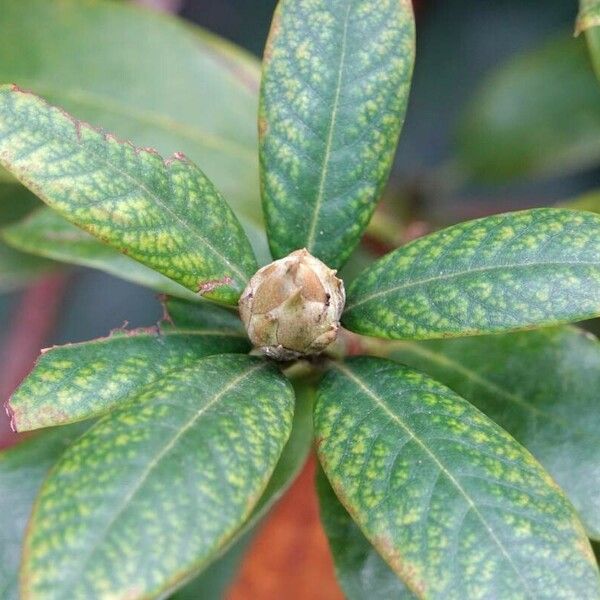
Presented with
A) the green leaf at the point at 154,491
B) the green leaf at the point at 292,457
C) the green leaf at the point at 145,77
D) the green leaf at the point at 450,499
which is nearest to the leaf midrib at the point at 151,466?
the green leaf at the point at 154,491

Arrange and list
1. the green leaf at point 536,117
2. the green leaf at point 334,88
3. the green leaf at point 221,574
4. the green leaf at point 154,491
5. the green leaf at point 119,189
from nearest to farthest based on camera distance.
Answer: the green leaf at point 154,491 < the green leaf at point 119,189 < the green leaf at point 334,88 < the green leaf at point 221,574 < the green leaf at point 536,117

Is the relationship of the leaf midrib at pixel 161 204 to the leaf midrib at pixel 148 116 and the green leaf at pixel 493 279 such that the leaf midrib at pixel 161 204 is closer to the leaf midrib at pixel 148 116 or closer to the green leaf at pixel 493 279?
the green leaf at pixel 493 279

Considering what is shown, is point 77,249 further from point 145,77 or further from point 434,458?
point 434,458

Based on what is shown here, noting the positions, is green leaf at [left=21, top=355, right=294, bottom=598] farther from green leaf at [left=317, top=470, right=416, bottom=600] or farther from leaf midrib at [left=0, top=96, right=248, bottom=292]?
green leaf at [left=317, top=470, right=416, bottom=600]

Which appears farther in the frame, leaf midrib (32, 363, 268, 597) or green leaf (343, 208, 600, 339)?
green leaf (343, 208, 600, 339)

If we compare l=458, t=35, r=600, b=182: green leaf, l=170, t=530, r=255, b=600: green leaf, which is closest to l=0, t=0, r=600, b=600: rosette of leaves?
l=170, t=530, r=255, b=600: green leaf

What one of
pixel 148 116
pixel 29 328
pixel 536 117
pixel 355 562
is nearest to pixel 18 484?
pixel 355 562
